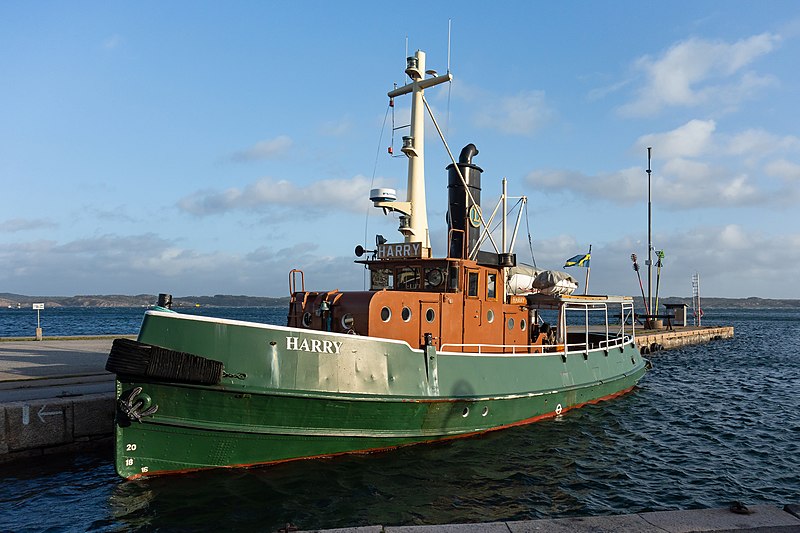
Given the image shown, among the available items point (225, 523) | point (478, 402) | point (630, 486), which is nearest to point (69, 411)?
point (225, 523)

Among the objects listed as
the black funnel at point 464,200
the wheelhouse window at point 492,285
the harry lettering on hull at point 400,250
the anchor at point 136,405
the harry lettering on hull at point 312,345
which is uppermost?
the black funnel at point 464,200

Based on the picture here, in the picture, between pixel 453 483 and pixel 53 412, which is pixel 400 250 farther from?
pixel 53 412

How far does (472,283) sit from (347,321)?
351 centimetres

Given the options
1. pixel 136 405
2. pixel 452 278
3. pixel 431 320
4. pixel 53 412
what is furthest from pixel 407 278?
pixel 53 412

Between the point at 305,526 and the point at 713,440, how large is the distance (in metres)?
10.7

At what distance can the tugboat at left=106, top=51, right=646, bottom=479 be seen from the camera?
9.01 metres

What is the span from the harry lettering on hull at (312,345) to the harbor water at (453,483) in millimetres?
2134

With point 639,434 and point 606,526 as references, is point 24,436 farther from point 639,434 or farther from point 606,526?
point 639,434

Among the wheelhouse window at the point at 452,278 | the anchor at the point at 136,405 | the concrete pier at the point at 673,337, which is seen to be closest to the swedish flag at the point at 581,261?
the wheelhouse window at the point at 452,278

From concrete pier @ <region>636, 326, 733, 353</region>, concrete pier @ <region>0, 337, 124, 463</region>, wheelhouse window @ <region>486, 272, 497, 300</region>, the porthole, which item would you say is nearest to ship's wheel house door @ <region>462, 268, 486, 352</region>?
wheelhouse window @ <region>486, 272, 497, 300</region>

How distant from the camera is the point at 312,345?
9.91 metres

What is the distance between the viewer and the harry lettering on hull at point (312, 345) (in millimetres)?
9727

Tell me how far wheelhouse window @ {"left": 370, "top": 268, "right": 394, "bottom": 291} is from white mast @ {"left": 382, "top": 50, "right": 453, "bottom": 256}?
51.9 inches

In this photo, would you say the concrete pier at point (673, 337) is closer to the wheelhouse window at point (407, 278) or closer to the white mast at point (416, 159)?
the white mast at point (416, 159)
